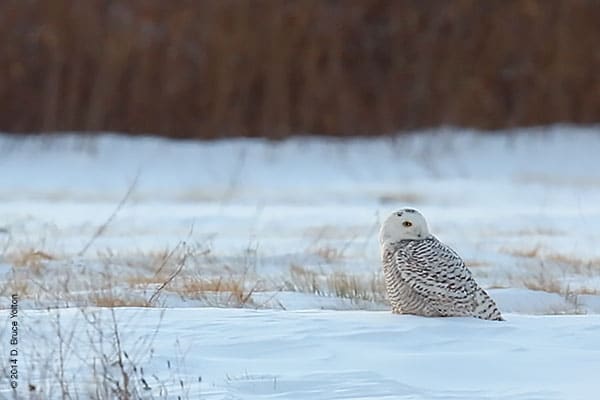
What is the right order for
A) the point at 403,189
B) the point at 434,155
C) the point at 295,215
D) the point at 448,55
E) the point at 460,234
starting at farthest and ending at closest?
the point at 448,55, the point at 434,155, the point at 403,189, the point at 295,215, the point at 460,234

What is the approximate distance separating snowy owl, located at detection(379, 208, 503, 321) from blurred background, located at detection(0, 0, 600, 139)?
45.4 feet

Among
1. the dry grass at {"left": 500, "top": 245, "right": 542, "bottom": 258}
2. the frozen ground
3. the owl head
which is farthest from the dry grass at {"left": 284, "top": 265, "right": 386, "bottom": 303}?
the dry grass at {"left": 500, "top": 245, "right": 542, "bottom": 258}

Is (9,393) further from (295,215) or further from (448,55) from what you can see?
(448,55)

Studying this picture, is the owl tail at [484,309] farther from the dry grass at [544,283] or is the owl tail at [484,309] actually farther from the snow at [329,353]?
the dry grass at [544,283]

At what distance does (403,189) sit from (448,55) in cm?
484

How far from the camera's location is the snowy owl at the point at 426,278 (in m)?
6.03

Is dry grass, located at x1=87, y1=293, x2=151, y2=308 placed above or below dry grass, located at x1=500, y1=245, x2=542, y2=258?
below

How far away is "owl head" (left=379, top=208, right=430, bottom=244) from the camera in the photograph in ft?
20.4

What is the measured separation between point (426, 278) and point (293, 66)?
14.5m

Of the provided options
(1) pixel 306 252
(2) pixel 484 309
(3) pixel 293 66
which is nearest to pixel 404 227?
(2) pixel 484 309

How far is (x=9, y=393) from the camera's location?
492 centimetres

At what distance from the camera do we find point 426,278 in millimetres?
6027

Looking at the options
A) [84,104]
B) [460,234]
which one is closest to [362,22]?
[84,104]

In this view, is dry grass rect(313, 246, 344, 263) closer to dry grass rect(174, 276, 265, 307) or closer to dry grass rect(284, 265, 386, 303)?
dry grass rect(284, 265, 386, 303)
